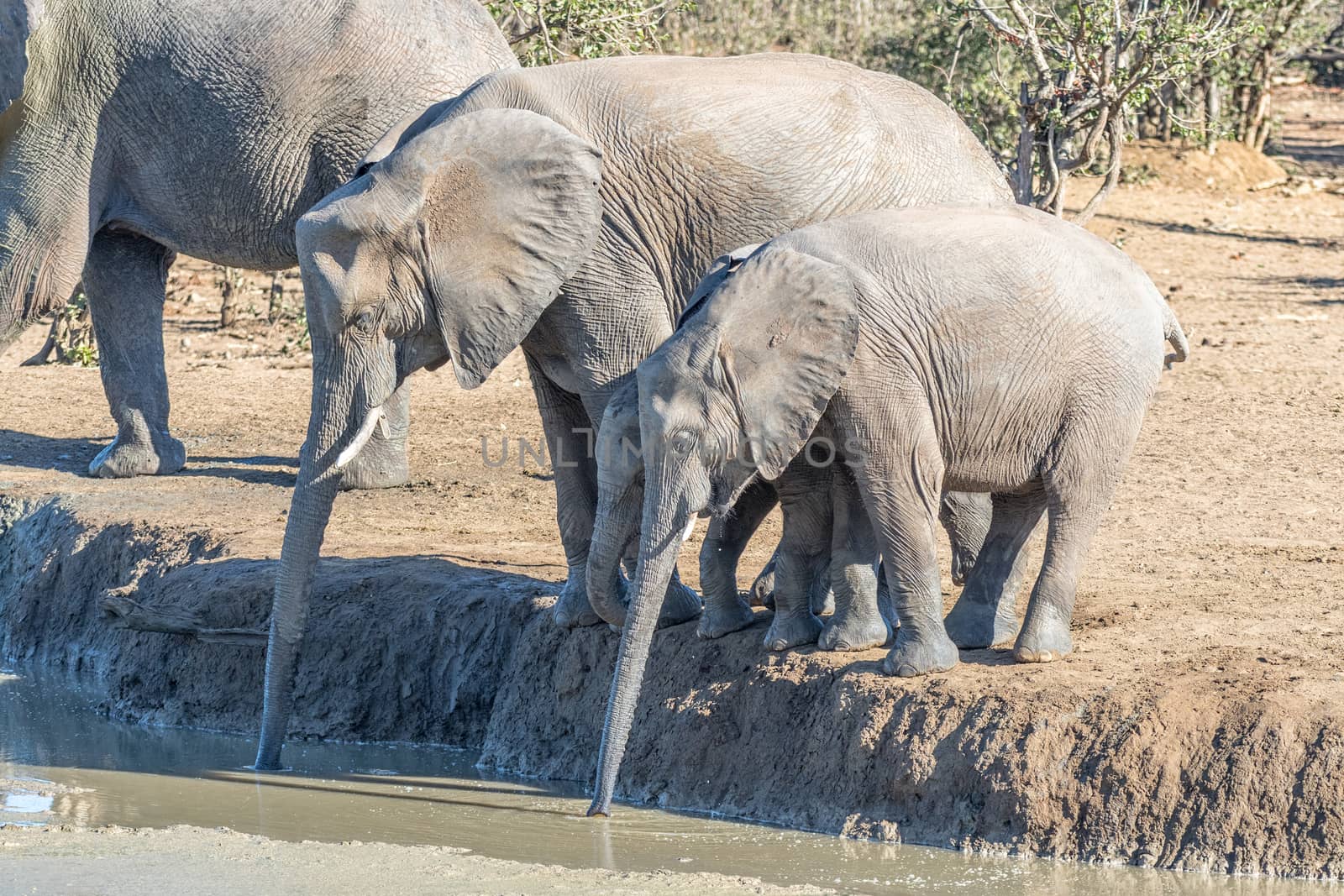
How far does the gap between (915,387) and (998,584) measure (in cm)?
89

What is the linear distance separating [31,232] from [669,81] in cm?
407

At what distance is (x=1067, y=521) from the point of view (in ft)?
20.8

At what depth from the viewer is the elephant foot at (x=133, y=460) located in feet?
33.3

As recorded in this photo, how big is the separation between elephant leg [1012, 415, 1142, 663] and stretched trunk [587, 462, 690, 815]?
115 cm

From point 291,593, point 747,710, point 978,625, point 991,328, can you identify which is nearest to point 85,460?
point 291,593

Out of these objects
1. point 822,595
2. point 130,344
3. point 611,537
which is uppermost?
point 611,537

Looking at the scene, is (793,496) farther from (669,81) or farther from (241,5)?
(241,5)

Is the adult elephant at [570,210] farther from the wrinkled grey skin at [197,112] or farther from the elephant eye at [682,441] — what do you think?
the wrinkled grey skin at [197,112]

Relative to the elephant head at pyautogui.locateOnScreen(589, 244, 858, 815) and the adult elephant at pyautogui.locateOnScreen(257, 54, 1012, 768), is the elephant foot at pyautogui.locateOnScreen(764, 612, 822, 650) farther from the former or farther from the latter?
the adult elephant at pyautogui.locateOnScreen(257, 54, 1012, 768)

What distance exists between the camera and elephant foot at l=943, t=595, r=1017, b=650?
6645 millimetres

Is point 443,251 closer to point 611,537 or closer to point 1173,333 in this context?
point 611,537

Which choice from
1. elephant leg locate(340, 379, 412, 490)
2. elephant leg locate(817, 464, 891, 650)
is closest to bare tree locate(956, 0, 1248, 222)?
elephant leg locate(340, 379, 412, 490)

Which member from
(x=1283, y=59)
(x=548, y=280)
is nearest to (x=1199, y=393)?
(x=548, y=280)

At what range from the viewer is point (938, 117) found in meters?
6.95
